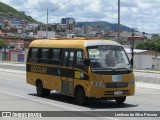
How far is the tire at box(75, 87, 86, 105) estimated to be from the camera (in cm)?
1608

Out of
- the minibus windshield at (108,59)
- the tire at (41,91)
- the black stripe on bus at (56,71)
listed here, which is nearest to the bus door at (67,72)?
the black stripe on bus at (56,71)

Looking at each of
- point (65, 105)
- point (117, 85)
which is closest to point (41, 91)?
point (65, 105)

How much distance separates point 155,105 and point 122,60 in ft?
6.46

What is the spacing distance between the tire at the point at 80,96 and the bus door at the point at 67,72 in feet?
1.18

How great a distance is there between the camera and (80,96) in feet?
53.3

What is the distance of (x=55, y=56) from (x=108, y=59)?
3.01 m

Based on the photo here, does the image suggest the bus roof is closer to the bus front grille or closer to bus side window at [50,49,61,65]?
bus side window at [50,49,61,65]

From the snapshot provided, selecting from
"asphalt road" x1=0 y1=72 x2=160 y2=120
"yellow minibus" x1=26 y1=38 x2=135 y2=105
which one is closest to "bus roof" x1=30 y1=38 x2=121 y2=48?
"yellow minibus" x1=26 y1=38 x2=135 y2=105

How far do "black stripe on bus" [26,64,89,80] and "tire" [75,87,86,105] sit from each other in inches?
18.2

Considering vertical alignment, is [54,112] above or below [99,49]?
below

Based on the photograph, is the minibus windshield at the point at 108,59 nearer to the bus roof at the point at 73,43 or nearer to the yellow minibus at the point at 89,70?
the yellow minibus at the point at 89,70

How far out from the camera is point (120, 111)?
14547mm

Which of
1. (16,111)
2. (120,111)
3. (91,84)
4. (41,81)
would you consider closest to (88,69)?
(91,84)

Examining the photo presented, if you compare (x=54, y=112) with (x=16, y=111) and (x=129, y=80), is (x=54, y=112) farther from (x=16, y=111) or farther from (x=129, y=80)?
(x=129, y=80)
